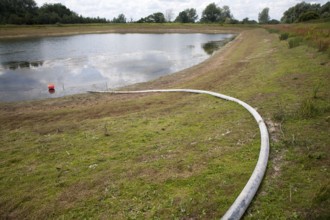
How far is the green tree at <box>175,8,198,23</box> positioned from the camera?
111 m

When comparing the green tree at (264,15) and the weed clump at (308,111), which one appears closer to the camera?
the weed clump at (308,111)

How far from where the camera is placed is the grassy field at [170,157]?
15.1 ft

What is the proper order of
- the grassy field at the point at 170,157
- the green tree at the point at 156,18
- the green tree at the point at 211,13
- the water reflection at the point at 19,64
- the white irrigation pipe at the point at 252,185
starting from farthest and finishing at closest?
the green tree at the point at 211,13
the green tree at the point at 156,18
the water reflection at the point at 19,64
the grassy field at the point at 170,157
the white irrigation pipe at the point at 252,185

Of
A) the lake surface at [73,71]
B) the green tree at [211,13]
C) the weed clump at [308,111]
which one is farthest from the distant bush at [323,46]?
the green tree at [211,13]

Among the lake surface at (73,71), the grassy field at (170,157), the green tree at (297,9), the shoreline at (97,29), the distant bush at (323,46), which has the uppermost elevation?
the green tree at (297,9)

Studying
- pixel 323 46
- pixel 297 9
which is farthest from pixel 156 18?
pixel 323 46

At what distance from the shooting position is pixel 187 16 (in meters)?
112

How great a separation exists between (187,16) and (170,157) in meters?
115

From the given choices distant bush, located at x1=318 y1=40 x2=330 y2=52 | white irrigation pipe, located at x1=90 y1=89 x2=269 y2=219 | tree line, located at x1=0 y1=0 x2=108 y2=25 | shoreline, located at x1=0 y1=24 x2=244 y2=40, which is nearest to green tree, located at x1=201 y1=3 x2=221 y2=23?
shoreline, located at x1=0 y1=24 x2=244 y2=40

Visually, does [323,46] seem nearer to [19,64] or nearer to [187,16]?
[19,64]

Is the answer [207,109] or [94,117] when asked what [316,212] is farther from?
[94,117]

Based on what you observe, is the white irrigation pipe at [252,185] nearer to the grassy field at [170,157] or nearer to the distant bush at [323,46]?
the grassy field at [170,157]

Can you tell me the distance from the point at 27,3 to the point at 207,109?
10627cm

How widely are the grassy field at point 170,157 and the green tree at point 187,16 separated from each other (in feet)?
353
